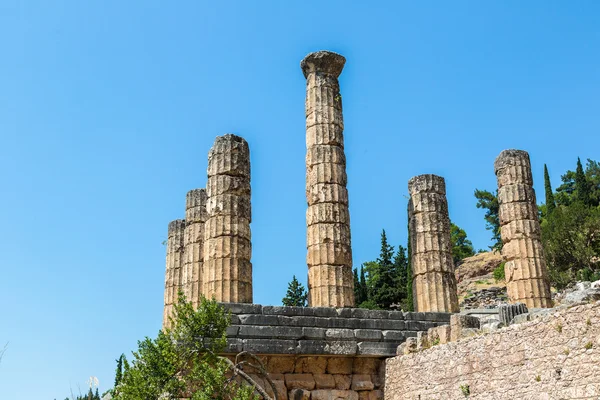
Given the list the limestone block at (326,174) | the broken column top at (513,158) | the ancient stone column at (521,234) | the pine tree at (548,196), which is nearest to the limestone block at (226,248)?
the limestone block at (326,174)

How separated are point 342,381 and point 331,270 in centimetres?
305

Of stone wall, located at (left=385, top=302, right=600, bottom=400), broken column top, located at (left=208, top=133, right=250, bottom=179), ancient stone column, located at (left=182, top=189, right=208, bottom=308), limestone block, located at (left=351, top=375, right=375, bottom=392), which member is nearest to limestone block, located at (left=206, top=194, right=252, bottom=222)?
broken column top, located at (left=208, top=133, right=250, bottom=179)

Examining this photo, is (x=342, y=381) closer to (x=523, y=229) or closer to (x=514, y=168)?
(x=523, y=229)

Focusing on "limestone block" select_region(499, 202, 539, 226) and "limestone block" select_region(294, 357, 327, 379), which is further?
"limestone block" select_region(499, 202, 539, 226)

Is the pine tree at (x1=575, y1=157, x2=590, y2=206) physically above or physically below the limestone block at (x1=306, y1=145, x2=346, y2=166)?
above

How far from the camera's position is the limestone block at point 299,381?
40.9 ft

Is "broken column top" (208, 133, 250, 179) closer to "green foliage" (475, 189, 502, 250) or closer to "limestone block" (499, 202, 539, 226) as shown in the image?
"limestone block" (499, 202, 539, 226)

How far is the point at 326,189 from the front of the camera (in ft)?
52.9

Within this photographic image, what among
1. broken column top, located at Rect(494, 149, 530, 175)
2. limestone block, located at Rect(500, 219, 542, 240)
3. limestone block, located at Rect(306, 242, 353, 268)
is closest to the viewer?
limestone block, located at Rect(306, 242, 353, 268)

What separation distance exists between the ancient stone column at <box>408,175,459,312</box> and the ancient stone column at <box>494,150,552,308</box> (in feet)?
6.39

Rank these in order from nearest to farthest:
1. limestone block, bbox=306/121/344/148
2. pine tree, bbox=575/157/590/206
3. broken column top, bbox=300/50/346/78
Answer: limestone block, bbox=306/121/344/148
broken column top, bbox=300/50/346/78
pine tree, bbox=575/157/590/206

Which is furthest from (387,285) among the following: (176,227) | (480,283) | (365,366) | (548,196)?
(365,366)

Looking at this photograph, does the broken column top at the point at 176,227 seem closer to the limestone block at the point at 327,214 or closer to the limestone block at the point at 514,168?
the limestone block at the point at 327,214

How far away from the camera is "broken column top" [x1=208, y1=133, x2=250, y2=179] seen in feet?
50.3
